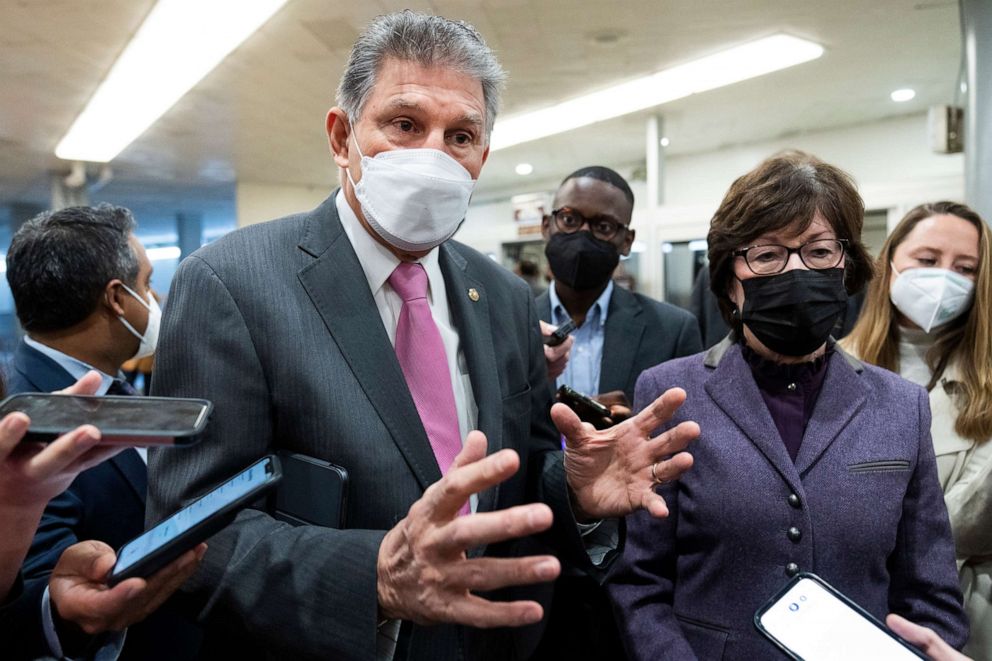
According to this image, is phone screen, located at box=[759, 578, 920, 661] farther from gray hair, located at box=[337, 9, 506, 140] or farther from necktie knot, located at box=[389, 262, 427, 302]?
gray hair, located at box=[337, 9, 506, 140]

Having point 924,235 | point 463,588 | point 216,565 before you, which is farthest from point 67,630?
point 924,235

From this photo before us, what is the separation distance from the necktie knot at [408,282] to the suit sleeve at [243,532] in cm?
28

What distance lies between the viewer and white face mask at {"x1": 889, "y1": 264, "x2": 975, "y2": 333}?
75.4 inches

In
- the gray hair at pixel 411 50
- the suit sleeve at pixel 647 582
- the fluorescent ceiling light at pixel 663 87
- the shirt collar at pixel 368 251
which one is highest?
the fluorescent ceiling light at pixel 663 87

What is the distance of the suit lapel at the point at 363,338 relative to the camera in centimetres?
116

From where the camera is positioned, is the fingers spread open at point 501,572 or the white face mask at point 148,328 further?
the white face mask at point 148,328

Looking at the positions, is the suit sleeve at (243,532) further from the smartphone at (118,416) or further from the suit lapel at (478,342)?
the suit lapel at (478,342)

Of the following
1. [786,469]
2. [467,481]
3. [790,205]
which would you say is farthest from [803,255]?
[467,481]

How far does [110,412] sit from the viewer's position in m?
0.87

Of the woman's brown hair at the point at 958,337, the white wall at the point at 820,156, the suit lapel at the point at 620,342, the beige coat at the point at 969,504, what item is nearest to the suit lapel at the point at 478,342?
the suit lapel at the point at 620,342

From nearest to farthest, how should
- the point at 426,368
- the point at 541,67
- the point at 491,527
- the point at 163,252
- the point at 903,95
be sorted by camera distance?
the point at 491,527 → the point at 426,368 → the point at 541,67 → the point at 903,95 → the point at 163,252

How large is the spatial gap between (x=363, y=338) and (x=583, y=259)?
144 centimetres

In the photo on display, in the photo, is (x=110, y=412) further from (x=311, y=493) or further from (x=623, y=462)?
(x=623, y=462)

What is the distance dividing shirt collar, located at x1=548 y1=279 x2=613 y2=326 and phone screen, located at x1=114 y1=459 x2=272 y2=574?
71.7 inches
